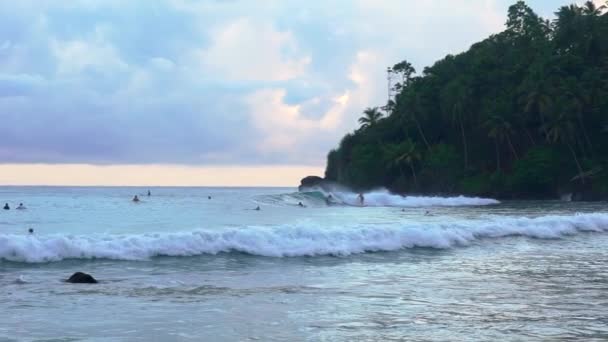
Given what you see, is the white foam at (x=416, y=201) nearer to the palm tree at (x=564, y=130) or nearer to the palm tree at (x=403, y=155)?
the palm tree at (x=564, y=130)

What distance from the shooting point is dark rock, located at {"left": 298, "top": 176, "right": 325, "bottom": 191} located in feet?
334

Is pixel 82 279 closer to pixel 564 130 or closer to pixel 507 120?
pixel 564 130

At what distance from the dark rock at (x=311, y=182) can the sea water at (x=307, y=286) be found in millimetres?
78354

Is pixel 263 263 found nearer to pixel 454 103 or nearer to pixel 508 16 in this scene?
pixel 454 103

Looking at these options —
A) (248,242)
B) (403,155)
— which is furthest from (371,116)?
(248,242)

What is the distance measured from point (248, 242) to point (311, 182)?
84.6 meters

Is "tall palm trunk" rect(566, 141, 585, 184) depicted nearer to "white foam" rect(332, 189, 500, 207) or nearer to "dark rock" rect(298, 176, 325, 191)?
"white foam" rect(332, 189, 500, 207)

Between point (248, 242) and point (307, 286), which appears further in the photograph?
point (248, 242)

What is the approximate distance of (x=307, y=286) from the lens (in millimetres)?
12750

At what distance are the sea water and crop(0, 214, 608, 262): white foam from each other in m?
0.04

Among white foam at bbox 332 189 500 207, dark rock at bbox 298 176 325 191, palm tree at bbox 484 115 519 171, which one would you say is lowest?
white foam at bbox 332 189 500 207

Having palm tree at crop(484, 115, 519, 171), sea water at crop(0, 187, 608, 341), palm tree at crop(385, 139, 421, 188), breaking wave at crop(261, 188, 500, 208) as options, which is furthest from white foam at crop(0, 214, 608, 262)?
palm tree at crop(385, 139, 421, 188)

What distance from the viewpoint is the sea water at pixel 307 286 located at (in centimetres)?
894

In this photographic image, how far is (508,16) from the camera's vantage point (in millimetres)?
84875
